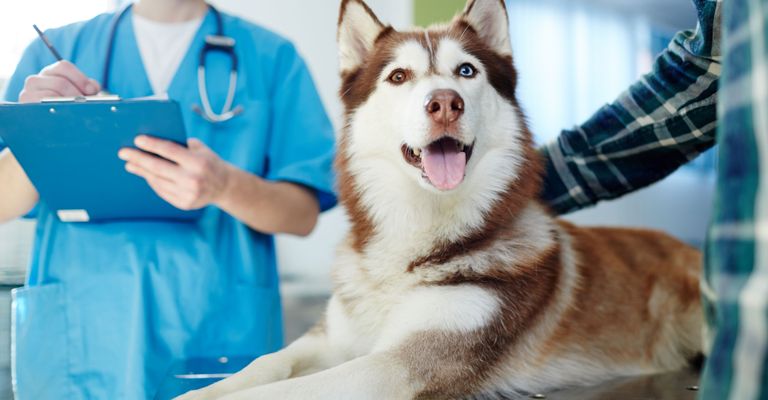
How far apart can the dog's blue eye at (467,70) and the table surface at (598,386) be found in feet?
1.82

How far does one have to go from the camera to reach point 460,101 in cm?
100

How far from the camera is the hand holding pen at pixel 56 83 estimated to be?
1021 millimetres

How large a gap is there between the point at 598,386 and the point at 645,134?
52 centimetres

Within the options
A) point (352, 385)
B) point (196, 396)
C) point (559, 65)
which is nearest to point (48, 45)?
point (196, 396)

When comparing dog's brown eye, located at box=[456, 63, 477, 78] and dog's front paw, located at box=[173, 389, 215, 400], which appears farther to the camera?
dog's brown eye, located at box=[456, 63, 477, 78]

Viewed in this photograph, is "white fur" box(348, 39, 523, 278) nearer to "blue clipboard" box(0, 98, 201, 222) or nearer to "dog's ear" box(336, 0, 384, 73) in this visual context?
"dog's ear" box(336, 0, 384, 73)

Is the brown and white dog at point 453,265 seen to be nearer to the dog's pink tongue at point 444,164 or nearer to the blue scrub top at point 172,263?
the dog's pink tongue at point 444,164

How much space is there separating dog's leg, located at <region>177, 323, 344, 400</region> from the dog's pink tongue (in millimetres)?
357

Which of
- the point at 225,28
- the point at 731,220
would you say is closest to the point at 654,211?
the point at 225,28

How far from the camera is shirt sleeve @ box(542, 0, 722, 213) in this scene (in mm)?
1173

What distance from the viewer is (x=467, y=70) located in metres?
1.13


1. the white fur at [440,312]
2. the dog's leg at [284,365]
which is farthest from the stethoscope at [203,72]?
the white fur at [440,312]

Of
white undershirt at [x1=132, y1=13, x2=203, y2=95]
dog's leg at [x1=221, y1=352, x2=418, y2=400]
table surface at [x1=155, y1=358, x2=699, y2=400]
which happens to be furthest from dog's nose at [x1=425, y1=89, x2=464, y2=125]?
white undershirt at [x1=132, y1=13, x2=203, y2=95]

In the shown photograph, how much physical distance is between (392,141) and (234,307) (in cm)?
55
